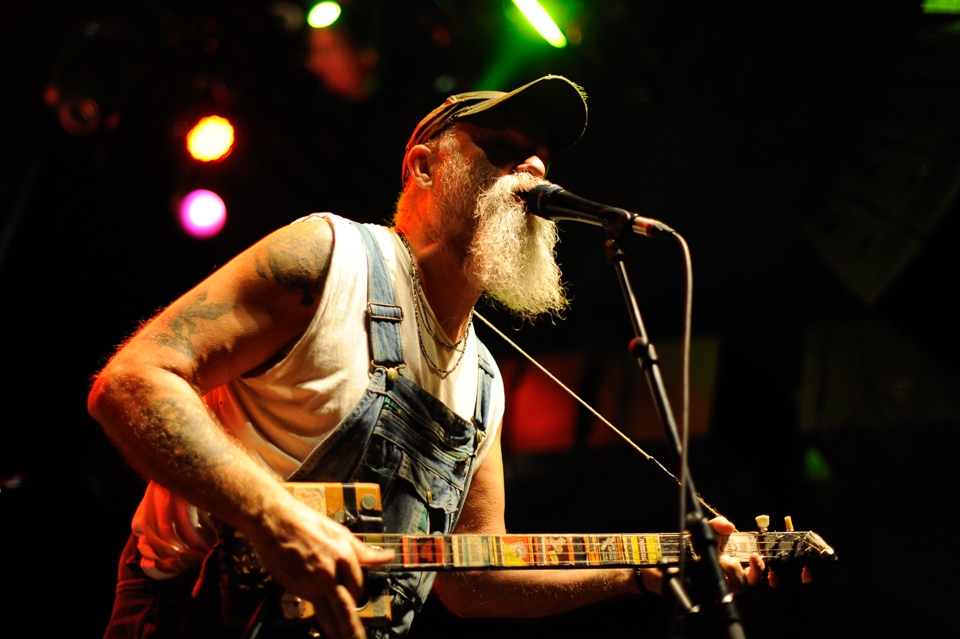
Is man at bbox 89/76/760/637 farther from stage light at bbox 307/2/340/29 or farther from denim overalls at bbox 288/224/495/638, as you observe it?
stage light at bbox 307/2/340/29

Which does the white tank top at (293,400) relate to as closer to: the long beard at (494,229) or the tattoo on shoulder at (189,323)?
the tattoo on shoulder at (189,323)

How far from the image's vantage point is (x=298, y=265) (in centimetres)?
203

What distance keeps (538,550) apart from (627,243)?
3551 millimetres

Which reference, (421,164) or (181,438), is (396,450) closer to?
(181,438)

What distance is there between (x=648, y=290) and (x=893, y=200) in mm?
1527

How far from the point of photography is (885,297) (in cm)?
426

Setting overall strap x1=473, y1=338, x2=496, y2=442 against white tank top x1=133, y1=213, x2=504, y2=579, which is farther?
overall strap x1=473, y1=338, x2=496, y2=442

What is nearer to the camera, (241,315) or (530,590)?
(241,315)

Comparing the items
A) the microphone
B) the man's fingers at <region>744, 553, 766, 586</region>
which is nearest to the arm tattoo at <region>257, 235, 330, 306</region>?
the microphone

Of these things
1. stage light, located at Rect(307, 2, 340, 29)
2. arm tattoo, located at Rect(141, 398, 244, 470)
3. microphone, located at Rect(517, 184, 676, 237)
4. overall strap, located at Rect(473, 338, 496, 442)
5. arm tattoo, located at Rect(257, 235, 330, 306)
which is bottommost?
overall strap, located at Rect(473, 338, 496, 442)

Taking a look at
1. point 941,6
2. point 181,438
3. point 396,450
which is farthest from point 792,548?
point 941,6

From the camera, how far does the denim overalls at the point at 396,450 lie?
2.06 metres

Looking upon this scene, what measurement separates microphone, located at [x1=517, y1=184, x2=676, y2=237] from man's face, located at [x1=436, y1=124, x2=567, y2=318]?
0.11m

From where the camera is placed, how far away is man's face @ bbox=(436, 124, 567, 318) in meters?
2.48
